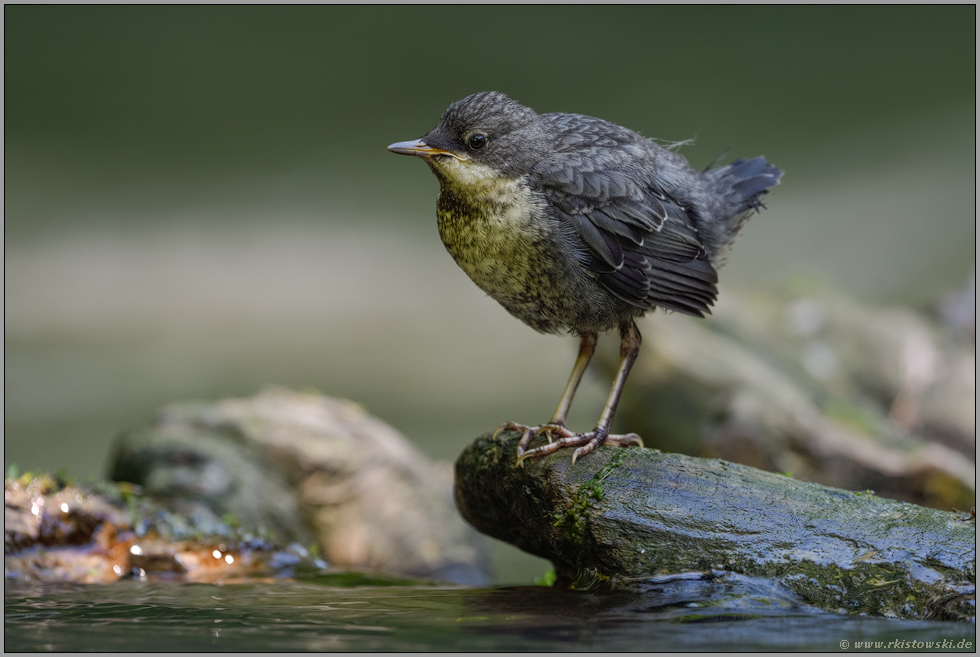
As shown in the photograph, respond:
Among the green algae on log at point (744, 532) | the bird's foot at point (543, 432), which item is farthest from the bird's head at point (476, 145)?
the green algae on log at point (744, 532)

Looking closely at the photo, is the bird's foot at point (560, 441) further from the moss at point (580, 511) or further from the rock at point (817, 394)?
the rock at point (817, 394)

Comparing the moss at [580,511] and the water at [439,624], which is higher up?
the moss at [580,511]

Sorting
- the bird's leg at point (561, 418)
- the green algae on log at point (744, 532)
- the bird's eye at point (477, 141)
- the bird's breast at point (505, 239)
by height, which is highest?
the bird's eye at point (477, 141)

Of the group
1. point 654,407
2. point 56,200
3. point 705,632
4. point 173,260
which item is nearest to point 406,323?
point 173,260

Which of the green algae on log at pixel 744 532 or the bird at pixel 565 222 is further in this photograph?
the bird at pixel 565 222

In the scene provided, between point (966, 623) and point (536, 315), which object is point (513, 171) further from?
point (966, 623)

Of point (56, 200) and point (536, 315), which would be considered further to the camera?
point (56, 200)

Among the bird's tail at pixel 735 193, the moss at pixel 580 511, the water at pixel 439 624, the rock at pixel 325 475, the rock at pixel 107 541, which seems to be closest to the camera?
the water at pixel 439 624
